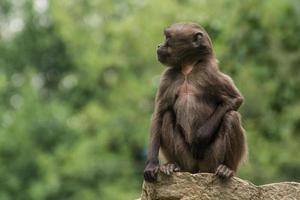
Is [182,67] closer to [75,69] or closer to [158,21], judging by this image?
[158,21]

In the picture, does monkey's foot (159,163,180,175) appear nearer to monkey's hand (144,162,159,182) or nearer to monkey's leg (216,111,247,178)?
monkey's hand (144,162,159,182)

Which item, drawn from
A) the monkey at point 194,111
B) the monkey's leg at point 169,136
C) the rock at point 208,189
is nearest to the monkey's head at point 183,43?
the monkey at point 194,111

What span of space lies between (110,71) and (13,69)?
5.51 meters

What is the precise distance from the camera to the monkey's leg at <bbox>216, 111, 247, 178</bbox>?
11102 millimetres

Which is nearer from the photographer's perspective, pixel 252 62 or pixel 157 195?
pixel 157 195

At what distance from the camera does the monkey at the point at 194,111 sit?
11.2 meters

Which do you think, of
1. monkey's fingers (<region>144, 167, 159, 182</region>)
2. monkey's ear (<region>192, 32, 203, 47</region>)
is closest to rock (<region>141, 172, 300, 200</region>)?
monkey's fingers (<region>144, 167, 159, 182</region>)

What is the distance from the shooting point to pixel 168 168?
36.0 ft

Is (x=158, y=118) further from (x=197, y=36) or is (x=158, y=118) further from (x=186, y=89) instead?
(x=197, y=36)

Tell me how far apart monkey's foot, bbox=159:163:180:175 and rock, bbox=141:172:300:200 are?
4 centimetres

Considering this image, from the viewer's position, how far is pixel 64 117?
35719mm

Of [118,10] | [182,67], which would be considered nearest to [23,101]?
[118,10]

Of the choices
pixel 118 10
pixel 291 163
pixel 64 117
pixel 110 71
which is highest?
pixel 118 10

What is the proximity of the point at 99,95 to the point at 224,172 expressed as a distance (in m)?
28.0
